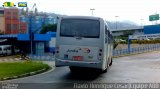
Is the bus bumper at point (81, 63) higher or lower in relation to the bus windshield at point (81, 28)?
lower

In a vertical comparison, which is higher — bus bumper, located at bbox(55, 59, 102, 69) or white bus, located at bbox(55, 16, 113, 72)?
white bus, located at bbox(55, 16, 113, 72)

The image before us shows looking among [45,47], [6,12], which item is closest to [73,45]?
[45,47]

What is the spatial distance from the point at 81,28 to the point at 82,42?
687mm

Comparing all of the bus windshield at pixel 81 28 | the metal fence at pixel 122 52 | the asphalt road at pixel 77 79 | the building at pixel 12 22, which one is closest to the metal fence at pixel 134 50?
the metal fence at pixel 122 52

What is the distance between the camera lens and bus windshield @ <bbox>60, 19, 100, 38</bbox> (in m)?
16.7

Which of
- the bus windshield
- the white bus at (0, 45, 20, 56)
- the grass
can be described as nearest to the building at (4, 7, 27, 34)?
the white bus at (0, 45, 20, 56)

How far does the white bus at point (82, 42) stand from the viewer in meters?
16.6

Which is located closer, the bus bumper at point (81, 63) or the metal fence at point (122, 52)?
the bus bumper at point (81, 63)

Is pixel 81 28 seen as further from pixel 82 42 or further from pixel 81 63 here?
pixel 81 63

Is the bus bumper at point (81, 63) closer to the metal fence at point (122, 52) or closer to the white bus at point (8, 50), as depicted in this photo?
the metal fence at point (122, 52)

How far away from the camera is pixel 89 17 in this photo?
55.2 ft

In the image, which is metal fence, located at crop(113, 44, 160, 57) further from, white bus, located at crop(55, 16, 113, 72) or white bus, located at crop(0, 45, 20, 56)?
white bus, located at crop(55, 16, 113, 72)

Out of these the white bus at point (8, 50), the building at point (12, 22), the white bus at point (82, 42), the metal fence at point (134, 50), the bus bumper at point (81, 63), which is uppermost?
the building at point (12, 22)

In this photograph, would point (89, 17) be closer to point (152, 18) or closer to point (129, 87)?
point (129, 87)
